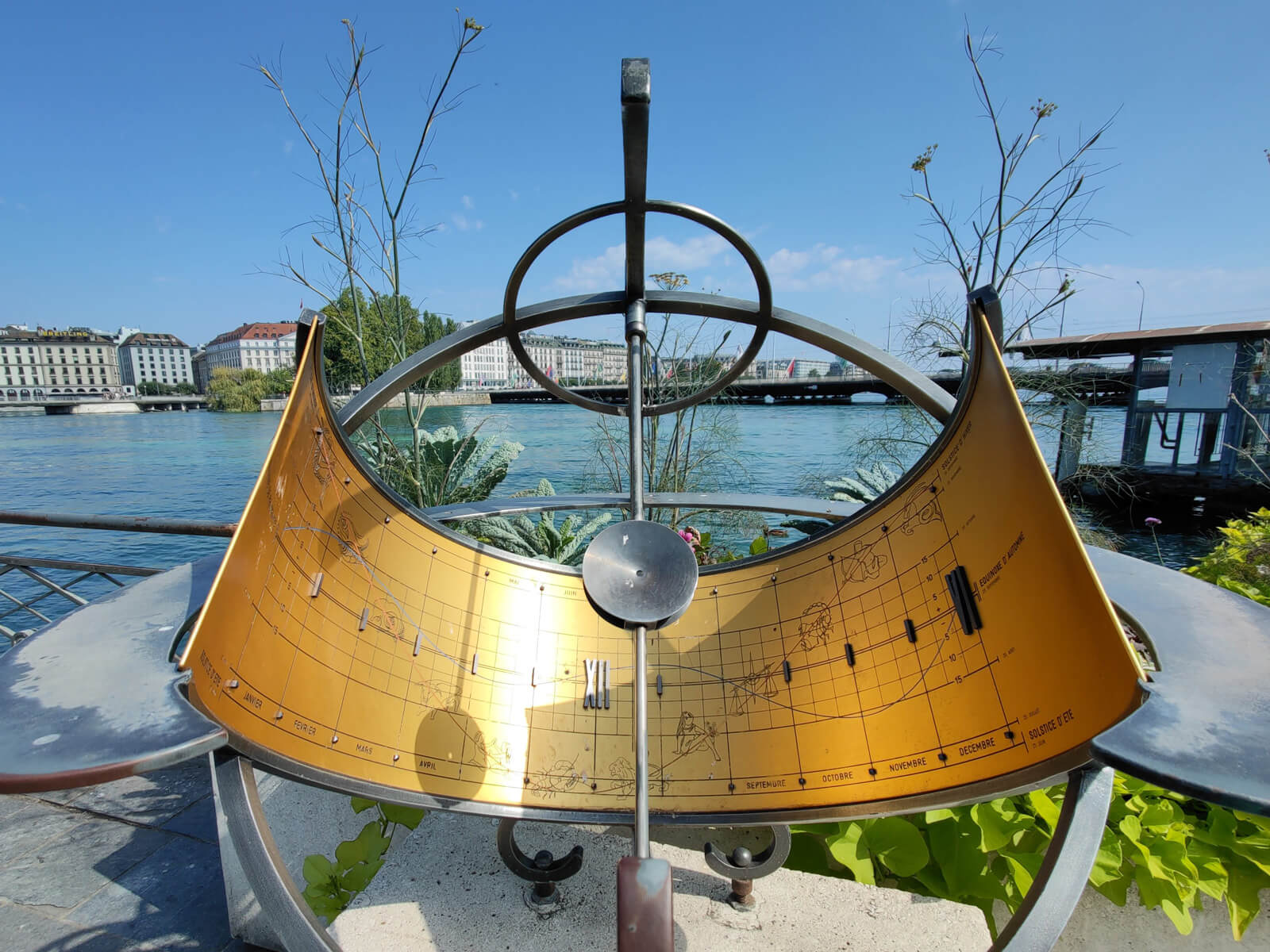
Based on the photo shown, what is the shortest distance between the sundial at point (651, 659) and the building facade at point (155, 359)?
107545 mm

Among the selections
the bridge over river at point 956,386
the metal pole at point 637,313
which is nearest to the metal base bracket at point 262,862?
the metal pole at point 637,313

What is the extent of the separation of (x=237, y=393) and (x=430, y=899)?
50485mm

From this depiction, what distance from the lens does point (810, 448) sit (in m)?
19.5

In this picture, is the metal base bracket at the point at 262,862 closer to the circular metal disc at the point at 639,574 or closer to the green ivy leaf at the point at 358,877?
the circular metal disc at the point at 639,574

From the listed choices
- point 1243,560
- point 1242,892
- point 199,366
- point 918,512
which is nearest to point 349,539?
point 918,512

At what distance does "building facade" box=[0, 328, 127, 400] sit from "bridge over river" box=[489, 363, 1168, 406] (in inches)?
3327

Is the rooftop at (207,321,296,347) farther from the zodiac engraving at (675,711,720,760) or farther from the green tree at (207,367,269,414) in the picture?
the zodiac engraving at (675,711,720,760)

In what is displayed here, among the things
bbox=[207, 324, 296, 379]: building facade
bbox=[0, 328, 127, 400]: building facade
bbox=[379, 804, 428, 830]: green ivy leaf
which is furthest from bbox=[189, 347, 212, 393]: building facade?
bbox=[379, 804, 428, 830]: green ivy leaf

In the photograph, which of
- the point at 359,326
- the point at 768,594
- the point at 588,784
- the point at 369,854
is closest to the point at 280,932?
the point at 588,784

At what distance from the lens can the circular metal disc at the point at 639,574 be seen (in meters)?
1.29

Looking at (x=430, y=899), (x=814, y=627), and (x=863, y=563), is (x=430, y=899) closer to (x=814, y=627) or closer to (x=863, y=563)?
(x=814, y=627)

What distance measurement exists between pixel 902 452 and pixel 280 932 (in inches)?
340

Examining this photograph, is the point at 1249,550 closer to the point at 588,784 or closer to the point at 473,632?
the point at 588,784

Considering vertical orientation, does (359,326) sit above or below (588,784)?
above
